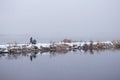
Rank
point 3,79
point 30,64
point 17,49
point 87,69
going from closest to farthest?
point 3,79 → point 87,69 → point 30,64 → point 17,49

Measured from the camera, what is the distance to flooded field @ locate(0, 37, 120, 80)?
43.3 ft

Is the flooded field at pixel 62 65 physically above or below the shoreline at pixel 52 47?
below

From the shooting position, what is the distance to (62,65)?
15.3m

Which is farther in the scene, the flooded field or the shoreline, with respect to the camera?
the shoreline

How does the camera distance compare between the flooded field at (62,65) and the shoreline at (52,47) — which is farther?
the shoreline at (52,47)

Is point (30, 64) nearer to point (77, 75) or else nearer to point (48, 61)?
point (48, 61)

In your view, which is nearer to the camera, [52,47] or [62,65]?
[62,65]

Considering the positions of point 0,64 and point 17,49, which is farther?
point 17,49

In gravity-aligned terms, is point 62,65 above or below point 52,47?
below

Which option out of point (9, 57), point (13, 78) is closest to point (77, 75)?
point (13, 78)

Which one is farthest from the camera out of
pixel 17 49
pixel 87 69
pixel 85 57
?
pixel 17 49

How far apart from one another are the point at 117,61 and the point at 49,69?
3521mm

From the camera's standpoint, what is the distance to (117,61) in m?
16.1

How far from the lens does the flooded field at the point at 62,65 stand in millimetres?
13195
